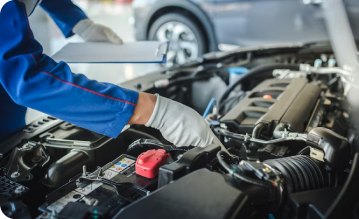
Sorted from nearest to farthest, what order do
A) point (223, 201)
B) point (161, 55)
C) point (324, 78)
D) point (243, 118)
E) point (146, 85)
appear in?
point (223, 201) → point (161, 55) → point (243, 118) → point (146, 85) → point (324, 78)

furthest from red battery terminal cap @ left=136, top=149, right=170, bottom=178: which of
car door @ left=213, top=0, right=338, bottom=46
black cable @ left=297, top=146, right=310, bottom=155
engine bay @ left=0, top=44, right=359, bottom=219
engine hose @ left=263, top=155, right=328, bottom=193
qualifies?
car door @ left=213, top=0, right=338, bottom=46

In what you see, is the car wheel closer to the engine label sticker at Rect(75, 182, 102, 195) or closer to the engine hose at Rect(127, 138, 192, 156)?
the engine hose at Rect(127, 138, 192, 156)

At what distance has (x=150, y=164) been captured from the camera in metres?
0.99

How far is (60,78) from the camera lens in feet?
3.06

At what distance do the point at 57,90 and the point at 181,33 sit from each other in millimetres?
2822

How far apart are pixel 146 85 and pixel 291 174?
1.12 metres

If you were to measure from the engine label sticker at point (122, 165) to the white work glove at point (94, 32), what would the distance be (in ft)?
2.45

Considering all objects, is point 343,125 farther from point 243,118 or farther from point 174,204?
point 174,204

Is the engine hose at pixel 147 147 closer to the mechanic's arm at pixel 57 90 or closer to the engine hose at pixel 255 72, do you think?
the mechanic's arm at pixel 57 90

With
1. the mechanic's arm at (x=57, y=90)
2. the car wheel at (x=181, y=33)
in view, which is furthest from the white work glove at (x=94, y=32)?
the car wheel at (x=181, y=33)

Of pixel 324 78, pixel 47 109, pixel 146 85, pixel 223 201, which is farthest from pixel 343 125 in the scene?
pixel 47 109

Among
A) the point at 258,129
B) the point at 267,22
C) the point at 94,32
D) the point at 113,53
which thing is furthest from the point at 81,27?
the point at 267,22

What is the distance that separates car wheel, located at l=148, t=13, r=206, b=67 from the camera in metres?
3.56

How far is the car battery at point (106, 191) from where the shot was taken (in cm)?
89
